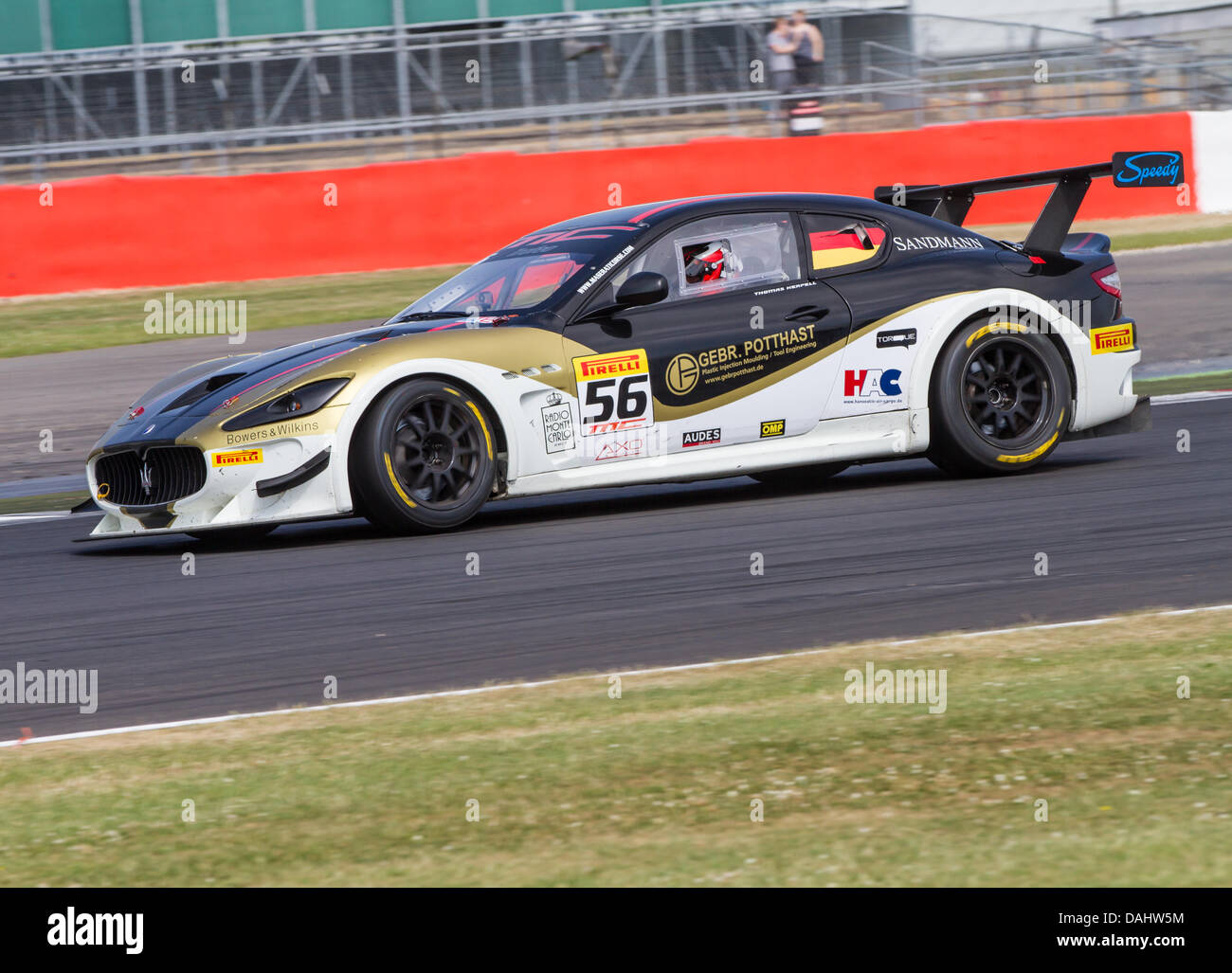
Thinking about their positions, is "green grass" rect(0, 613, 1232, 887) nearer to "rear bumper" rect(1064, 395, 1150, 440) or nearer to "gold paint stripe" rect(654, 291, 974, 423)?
"gold paint stripe" rect(654, 291, 974, 423)

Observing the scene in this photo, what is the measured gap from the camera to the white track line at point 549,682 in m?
5.38

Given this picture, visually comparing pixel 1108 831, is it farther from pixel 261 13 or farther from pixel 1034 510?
pixel 261 13

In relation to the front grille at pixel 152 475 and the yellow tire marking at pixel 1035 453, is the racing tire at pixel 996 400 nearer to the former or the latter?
the yellow tire marking at pixel 1035 453

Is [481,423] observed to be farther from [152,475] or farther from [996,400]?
[996,400]

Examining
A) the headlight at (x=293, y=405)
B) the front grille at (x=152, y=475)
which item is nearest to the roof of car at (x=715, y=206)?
the headlight at (x=293, y=405)

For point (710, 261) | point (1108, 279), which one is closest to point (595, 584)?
point (710, 261)

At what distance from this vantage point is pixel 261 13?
28.0 m

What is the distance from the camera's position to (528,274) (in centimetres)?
880

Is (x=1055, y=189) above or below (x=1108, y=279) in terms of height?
above

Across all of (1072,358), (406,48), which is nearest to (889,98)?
(406,48)

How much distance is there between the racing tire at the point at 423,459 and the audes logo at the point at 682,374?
88 centimetres

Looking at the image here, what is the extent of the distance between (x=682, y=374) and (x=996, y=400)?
5.57 feet

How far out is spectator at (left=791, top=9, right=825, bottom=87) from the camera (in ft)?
73.8
